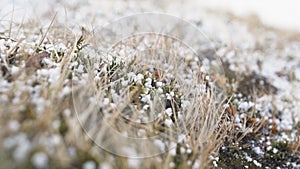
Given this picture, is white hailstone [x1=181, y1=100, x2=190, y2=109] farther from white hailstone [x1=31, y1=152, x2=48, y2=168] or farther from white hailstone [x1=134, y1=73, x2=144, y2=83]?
white hailstone [x1=31, y1=152, x2=48, y2=168]

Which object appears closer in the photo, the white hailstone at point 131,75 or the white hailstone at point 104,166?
the white hailstone at point 104,166

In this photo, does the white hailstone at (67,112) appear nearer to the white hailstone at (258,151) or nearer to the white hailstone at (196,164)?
the white hailstone at (196,164)

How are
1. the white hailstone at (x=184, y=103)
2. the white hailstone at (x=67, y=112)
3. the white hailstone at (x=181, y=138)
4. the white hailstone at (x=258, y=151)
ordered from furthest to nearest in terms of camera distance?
the white hailstone at (x=258, y=151) → the white hailstone at (x=184, y=103) → the white hailstone at (x=181, y=138) → the white hailstone at (x=67, y=112)

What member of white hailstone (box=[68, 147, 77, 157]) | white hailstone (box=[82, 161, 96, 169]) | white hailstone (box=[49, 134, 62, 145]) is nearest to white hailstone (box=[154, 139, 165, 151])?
white hailstone (box=[82, 161, 96, 169])

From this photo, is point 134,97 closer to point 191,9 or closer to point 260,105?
point 260,105

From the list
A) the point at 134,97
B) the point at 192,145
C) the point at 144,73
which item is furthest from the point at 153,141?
the point at 144,73

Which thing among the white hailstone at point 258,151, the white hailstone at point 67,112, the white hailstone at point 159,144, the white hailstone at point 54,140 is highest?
the white hailstone at point 67,112

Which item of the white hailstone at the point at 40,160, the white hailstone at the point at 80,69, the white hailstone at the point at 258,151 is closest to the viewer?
the white hailstone at the point at 40,160

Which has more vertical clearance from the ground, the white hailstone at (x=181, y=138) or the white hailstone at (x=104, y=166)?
the white hailstone at (x=181, y=138)

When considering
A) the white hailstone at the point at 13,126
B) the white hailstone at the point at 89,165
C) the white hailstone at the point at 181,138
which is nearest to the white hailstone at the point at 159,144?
the white hailstone at the point at 181,138
